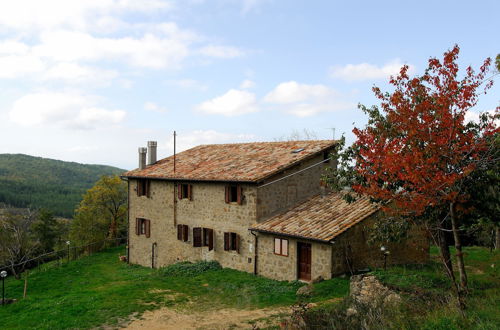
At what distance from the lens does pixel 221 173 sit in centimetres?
2044

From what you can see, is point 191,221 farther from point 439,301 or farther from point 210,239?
point 439,301

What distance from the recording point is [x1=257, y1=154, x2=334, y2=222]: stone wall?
18.9 meters

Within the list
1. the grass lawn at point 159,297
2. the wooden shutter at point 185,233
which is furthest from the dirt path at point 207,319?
the wooden shutter at point 185,233

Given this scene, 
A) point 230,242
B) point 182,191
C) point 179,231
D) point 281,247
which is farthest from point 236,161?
point 281,247

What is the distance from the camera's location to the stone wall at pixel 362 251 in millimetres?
15672

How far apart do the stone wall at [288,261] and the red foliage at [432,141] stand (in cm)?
529

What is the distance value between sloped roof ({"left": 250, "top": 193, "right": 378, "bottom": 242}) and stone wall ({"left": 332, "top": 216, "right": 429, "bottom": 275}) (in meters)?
0.36

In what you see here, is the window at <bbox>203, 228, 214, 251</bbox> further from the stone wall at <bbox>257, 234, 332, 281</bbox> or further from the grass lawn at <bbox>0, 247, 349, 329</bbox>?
the stone wall at <bbox>257, 234, 332, 281</bbox>

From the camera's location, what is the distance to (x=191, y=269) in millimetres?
20078

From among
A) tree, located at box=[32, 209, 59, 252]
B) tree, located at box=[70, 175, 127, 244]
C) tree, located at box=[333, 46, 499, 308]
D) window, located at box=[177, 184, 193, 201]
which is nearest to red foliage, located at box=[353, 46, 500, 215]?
tree, located at box=[333, 46, 499, 308]

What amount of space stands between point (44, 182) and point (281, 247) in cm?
14424

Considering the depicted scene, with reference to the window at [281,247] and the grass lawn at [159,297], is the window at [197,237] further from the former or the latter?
the window at [281,247]

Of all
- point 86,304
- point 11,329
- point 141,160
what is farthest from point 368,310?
point 141,160

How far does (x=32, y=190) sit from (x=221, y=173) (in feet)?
358
